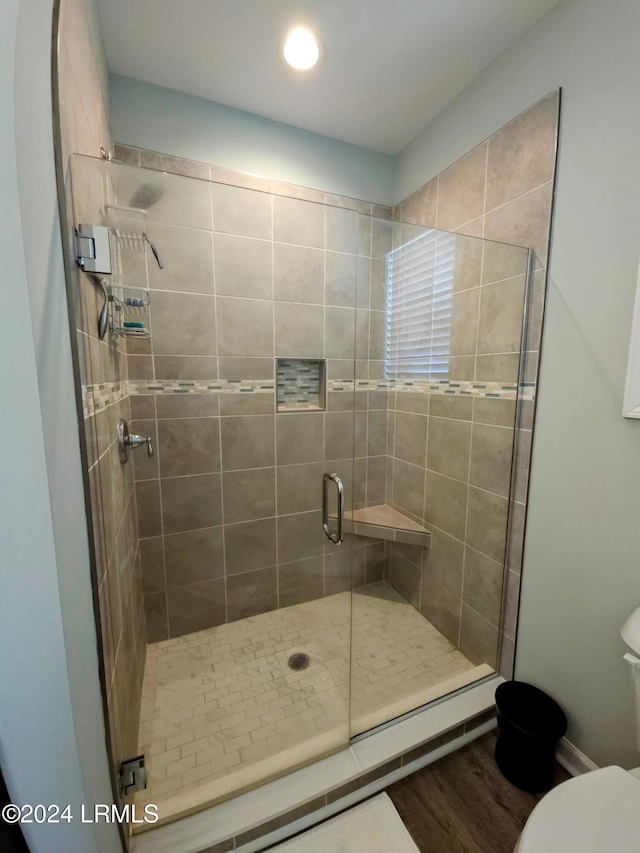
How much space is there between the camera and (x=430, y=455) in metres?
1.83

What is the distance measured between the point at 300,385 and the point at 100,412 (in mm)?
1120

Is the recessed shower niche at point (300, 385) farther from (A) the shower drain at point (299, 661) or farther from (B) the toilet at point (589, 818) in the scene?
(B) the toilet at point (589, 818)

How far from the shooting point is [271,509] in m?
1.92

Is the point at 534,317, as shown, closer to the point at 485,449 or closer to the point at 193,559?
the point at 485,449

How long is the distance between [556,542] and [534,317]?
90 cm

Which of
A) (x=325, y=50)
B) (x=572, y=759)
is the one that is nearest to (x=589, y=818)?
(x=572, y=759)

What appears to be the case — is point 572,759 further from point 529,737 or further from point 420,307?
point 420,307

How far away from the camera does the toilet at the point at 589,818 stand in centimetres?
69

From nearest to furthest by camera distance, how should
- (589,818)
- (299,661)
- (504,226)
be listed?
(589,818) → (504,226) → (299,661)

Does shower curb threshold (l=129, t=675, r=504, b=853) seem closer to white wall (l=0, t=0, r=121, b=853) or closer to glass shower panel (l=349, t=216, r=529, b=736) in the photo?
glass shower panel (l=349, t=216, r=529, b=736)

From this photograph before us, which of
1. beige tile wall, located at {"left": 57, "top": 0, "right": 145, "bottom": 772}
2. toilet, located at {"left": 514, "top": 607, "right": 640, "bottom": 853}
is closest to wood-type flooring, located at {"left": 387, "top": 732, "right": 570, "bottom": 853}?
toilet, located at {"left": 514, "top": 607, "right": 640, "bottom": 853}

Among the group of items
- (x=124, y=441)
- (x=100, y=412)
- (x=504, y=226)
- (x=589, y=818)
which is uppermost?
(x=504, y=226)

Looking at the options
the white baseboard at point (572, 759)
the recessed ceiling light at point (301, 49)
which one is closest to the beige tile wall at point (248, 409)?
the recessed ceiling light at point (301, 49)

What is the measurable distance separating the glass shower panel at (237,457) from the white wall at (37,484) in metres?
0.63
